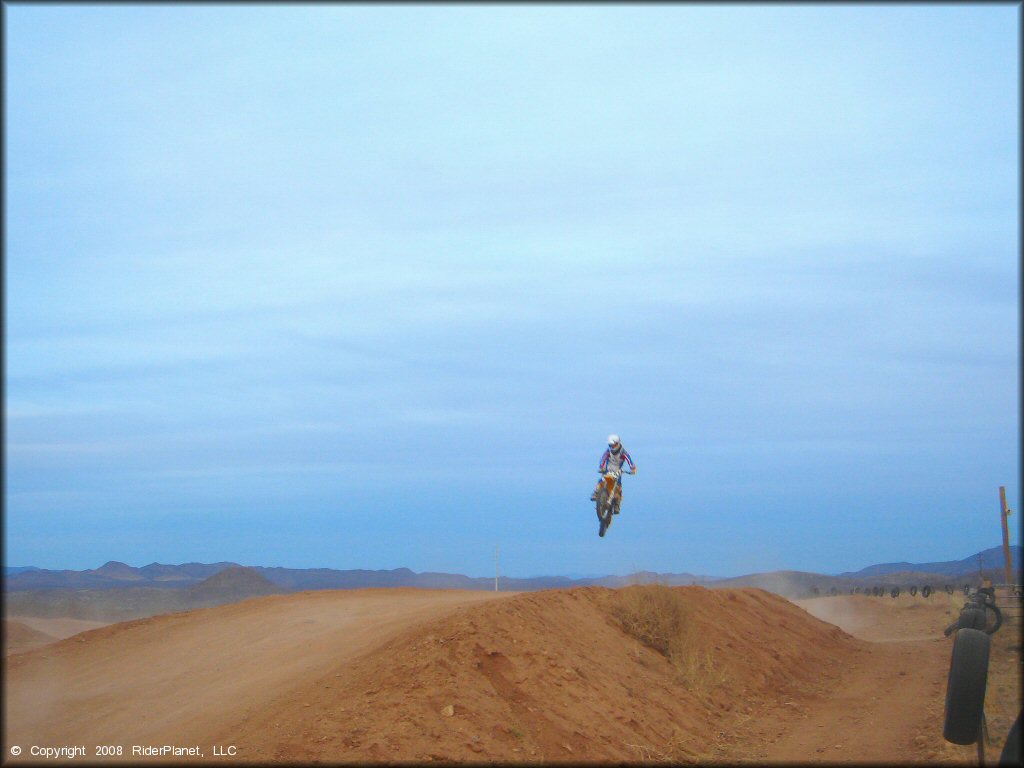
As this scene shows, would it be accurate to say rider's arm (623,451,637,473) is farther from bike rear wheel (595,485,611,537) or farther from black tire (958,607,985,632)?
black tire (958,607,985,632)

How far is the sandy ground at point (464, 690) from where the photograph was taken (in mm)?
12367

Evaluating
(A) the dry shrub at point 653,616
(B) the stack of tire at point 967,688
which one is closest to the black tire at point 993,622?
(B) the stack of tire at point 967,688

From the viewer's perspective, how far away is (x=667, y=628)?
20.6 m

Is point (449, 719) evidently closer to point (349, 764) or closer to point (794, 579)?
point (349, 764)

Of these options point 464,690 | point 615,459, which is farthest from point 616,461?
point 464,690

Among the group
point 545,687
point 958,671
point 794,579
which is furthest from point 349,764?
point 794,579

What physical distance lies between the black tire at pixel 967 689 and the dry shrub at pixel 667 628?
8.98 meters

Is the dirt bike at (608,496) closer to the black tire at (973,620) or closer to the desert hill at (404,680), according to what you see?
the desert hill at (404,680)

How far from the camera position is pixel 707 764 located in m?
14.6

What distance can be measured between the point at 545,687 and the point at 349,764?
446 centimetres

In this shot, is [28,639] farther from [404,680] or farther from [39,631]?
[404,680]

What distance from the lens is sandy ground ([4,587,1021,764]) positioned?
1237 centimetres

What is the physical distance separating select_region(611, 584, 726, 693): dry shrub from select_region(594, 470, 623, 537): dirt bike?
1.92 meters

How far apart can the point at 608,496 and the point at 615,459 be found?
37.0 inches
